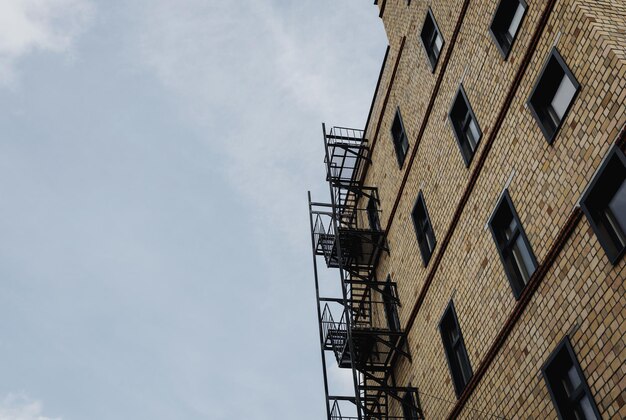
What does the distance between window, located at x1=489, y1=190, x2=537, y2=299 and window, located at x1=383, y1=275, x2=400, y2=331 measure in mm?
5708

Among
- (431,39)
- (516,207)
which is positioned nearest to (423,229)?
(431,39)

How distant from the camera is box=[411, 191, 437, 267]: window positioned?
50.8 feet

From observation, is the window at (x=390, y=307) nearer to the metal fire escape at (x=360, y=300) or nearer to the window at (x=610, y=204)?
Result: the metal fire escape at (x=360, y=300)

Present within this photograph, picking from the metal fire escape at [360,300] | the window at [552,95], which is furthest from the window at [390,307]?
the window at [552,95]

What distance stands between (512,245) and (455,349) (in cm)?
300

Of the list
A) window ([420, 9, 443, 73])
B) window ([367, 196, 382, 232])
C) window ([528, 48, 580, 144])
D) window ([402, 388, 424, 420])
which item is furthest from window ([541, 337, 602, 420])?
window ([367, 196, 382, 232])

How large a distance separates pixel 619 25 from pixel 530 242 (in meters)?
3.53

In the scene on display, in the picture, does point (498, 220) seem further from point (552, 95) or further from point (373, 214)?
point (373, 214)

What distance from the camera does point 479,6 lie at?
13.7 metres

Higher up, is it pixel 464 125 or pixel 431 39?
pixel 431 39

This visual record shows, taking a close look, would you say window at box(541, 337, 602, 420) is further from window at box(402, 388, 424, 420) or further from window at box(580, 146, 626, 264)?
window at box(402, 388, 424, 420)

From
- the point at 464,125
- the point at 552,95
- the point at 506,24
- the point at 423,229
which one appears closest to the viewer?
the point at 552,95

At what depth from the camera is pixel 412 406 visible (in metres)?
14.9

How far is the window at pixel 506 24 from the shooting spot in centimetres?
1224
